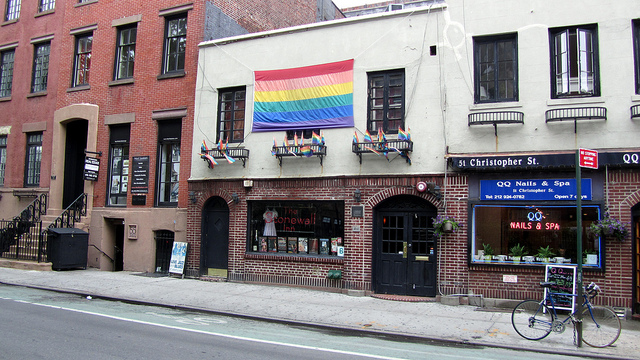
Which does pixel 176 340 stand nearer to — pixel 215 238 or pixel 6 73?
pixel 215 238

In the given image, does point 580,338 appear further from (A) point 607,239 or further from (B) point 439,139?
(B) point 439,139

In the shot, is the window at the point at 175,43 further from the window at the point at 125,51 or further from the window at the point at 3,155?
the window at the point at 3,155

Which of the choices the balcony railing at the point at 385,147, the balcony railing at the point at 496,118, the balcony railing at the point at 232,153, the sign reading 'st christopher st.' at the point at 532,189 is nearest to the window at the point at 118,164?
the balcony railing at the point at 232,153

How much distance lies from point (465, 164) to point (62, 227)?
1391cm

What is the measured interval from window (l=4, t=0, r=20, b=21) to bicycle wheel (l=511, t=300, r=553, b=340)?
2378cm

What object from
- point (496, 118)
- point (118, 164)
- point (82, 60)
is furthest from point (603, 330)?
point (82, 60)

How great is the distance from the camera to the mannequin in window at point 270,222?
46.8 feet

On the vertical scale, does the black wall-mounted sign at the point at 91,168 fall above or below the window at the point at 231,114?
below

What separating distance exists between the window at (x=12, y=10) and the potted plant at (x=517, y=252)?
74.8 feet

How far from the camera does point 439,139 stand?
12.0 m

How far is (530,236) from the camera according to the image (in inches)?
441

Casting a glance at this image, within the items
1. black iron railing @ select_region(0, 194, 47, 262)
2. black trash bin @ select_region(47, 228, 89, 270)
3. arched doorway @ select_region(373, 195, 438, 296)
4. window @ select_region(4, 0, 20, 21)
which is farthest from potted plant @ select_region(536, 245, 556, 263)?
window @ select_region(4, 0, 20, 21)

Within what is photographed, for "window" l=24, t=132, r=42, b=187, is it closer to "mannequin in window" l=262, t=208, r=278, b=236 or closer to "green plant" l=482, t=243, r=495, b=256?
"mannequin in window" l=262, t=208, r=278, b=236

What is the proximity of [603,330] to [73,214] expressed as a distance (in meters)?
16.5
